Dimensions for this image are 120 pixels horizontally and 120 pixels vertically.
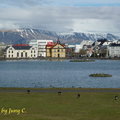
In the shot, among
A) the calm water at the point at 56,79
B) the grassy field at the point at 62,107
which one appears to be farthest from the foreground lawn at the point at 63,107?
the calm water at the point at 56,79

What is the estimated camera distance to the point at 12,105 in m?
26.6

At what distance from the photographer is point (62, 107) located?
25938 millimetres

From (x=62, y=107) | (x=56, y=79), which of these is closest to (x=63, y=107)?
(x=62, y=107)

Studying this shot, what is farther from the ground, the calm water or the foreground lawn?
the foreground lawn

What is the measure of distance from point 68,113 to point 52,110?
1410 mm

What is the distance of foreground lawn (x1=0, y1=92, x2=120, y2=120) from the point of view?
22.6 m

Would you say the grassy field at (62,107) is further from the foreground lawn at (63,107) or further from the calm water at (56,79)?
the calm water at (56,79)

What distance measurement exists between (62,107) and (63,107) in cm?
7

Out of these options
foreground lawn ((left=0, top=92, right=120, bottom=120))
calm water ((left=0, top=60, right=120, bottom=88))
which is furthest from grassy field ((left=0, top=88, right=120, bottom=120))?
calm water ((left=0, top=60, right=120, bottom=88))

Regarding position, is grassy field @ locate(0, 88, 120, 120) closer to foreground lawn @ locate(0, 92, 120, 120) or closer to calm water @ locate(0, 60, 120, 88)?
foreground lawn @ locate(0, 92, 120, 120)

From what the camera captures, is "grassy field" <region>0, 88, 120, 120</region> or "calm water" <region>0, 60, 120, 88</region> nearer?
"grassy field" <region>0, 88, 120, 120</region>

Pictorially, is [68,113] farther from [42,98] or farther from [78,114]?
[42,98]

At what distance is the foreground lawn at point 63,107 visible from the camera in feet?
74.1

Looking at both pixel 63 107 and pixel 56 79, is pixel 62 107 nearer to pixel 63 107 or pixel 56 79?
pixel 63 107
